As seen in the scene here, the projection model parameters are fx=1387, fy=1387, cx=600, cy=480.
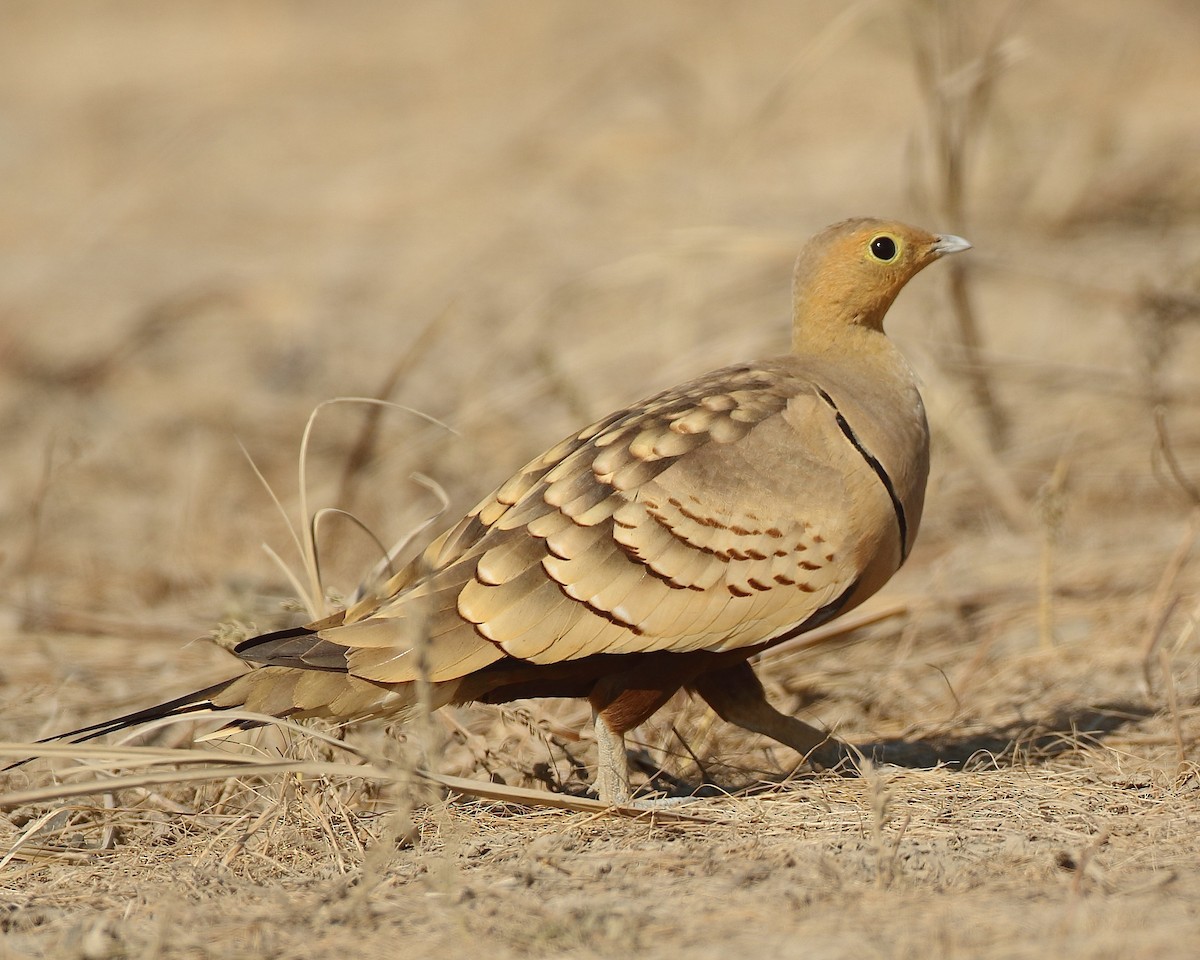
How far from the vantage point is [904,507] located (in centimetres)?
371

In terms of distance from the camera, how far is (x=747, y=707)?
388 cm

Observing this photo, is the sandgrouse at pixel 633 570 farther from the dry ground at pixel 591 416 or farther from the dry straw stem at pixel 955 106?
the dry straw stem at pixel 955 106

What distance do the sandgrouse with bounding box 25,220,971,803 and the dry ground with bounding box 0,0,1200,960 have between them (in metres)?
0.30

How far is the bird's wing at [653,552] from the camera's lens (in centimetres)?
335

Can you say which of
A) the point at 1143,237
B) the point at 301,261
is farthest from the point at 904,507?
the point at 301,261

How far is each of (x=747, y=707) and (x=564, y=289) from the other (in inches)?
110

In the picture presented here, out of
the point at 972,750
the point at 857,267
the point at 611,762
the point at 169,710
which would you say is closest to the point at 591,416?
the point at 857,267

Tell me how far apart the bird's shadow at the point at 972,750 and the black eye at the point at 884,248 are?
1457mm

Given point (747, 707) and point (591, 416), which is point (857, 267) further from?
point (591, 416)

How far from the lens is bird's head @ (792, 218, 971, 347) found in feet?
13.5

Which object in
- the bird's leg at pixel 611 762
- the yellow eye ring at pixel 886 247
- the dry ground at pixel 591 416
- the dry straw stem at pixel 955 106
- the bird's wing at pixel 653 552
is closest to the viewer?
the dry ground at pixel 591 416

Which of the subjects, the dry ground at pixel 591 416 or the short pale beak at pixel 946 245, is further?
the short pale beak at pixel 946 245

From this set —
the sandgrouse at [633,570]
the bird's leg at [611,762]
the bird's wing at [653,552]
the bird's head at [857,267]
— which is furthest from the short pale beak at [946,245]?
the bird's leg at [611,762]

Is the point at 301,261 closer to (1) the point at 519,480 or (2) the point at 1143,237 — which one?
(2) the point at 1143,237
